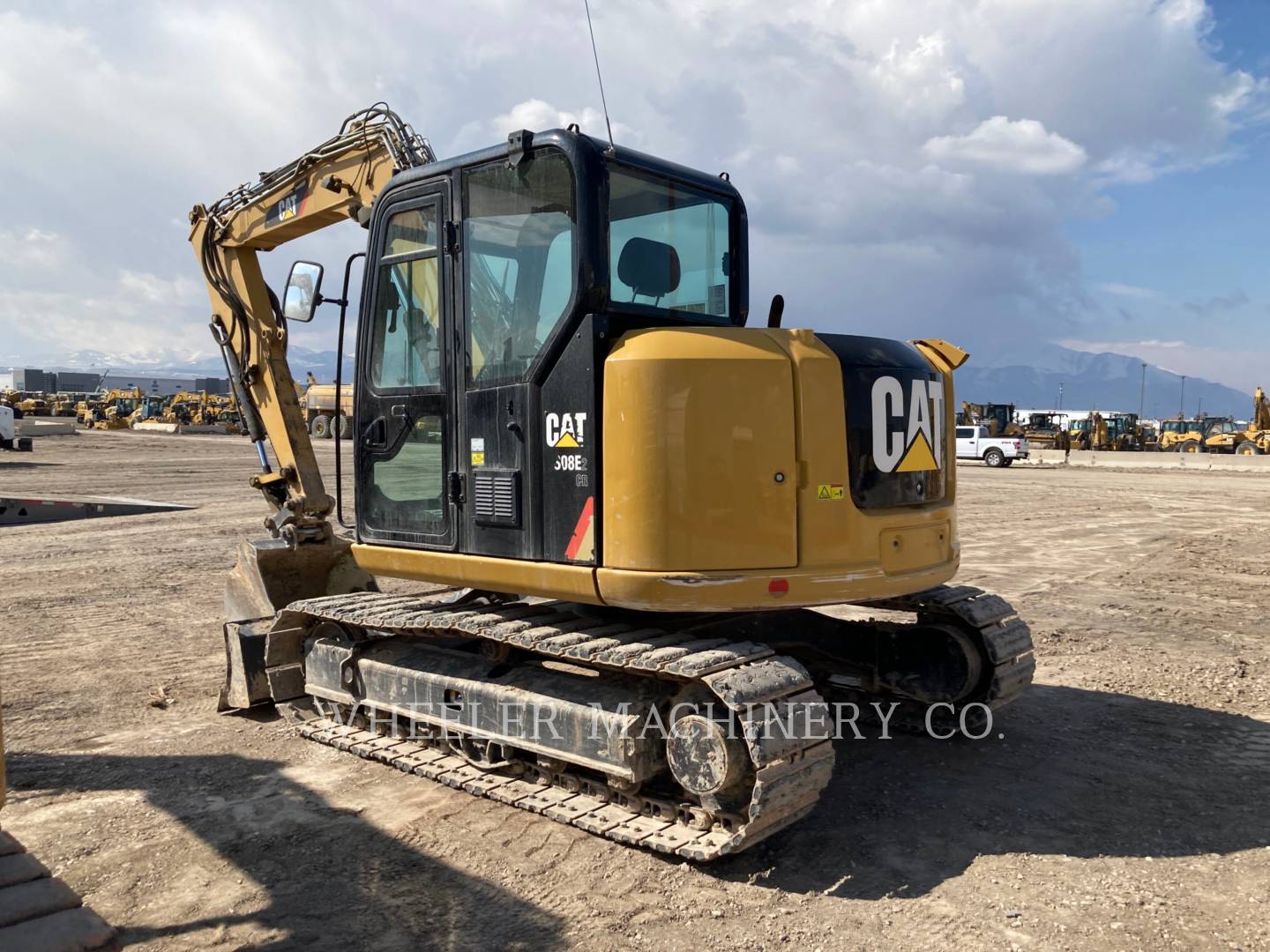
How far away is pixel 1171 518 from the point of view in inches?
725

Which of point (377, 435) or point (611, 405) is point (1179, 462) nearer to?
point (377, 435)

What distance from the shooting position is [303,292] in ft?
19.7

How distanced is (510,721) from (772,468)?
75.9 inches

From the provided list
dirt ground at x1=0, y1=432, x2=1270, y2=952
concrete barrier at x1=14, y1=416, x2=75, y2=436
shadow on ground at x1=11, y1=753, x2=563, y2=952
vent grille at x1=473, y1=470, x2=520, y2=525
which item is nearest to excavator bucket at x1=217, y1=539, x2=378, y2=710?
dirt ground at x1=0, y1=432, x2=1270, y2=952

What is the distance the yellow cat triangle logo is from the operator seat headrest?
1.50 m

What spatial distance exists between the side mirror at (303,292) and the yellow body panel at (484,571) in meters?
1.46

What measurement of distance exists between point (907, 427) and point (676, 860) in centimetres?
239

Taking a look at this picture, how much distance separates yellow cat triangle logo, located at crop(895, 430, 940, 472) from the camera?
5.01 metres

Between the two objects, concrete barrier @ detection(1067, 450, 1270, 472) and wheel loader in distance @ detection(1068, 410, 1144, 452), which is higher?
wheel loader in distance @ detection(1068, 410, 1144, 452)

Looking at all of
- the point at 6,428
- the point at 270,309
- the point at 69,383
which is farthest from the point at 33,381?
the point at 270,309

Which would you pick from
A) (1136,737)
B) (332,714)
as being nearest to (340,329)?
(332,714)

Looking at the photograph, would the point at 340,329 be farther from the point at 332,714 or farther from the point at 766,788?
the point at 766,788

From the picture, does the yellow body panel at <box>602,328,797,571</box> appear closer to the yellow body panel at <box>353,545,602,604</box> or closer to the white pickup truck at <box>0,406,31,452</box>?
the yellow body panel at <box>353,545,602,604</box>

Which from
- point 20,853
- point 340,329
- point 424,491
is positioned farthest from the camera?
point 340,329
